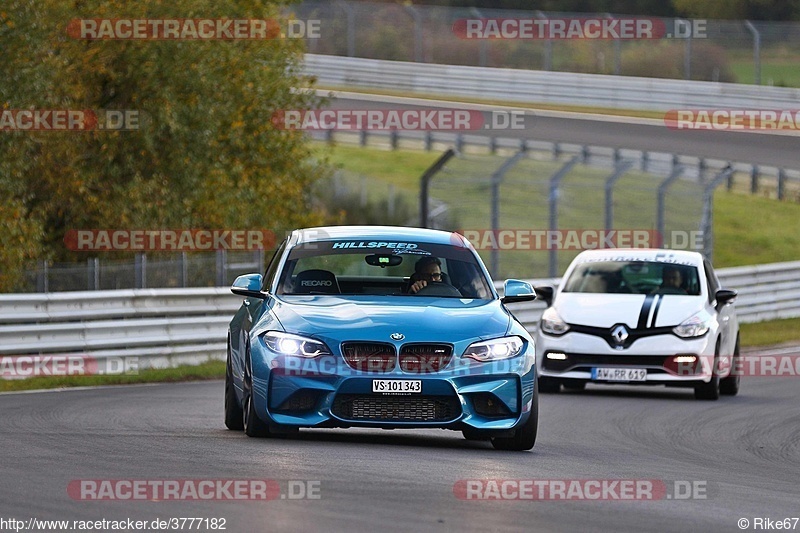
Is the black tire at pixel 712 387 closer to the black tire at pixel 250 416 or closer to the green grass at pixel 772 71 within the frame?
the black tire at pixel 250 416

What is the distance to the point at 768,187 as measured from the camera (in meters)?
42.2

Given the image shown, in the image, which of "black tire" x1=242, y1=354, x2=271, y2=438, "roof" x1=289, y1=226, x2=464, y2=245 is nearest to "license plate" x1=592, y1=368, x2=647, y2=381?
"roof" x1=289, y1=226, x2=464, y2=245

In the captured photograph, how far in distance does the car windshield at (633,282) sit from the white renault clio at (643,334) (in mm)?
11

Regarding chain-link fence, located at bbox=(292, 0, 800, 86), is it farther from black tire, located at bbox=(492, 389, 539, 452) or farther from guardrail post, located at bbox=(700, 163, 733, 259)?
black tire, located at bbox=(492, 389, 539, 452)

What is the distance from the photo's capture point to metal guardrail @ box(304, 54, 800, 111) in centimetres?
4088

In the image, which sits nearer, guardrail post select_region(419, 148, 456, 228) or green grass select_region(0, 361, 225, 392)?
green grass select_region(0, 361, 225, 392)

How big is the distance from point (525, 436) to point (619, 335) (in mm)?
6103

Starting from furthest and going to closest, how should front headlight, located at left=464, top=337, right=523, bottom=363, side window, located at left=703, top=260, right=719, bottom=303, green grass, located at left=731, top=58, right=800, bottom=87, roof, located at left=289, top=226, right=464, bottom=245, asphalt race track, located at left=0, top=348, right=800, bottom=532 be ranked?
1. green grass, located at left=731, top=58, right=800, bottom=87
2. side window, located at left=703, top=260, right=719, bottom=303
3. roof, located at left=289, top=226, right=464, bottom=245
4. front headlight, located at left=464, top=337, right=523, bottom=363
5. asphalt race track, located at left=0, top=348, right=800, bottom=532

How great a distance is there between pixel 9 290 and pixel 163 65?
20.7 feet

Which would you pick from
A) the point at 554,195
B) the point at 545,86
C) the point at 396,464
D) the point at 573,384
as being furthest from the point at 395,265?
the point at 545,86

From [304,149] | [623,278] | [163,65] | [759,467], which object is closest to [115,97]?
[163,65]

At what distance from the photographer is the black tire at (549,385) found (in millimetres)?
16828

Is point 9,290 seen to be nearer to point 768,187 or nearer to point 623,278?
point 623,278

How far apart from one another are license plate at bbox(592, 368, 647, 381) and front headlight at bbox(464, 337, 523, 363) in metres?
6.15
